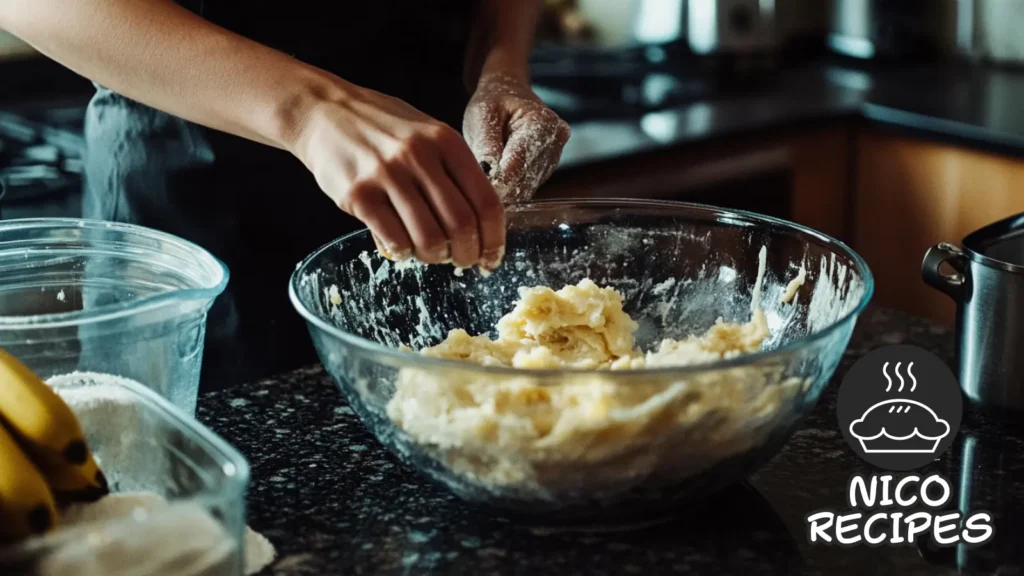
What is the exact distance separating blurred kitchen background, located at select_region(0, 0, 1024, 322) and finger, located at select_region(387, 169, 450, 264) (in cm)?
106

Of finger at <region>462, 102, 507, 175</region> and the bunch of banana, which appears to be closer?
the bunch of banana

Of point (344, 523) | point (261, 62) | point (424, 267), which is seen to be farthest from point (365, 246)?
point (344, 523)

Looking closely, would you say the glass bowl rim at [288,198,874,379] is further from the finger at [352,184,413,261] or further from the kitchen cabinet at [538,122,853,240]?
the kitchen cabinet at [538,122,853,240]

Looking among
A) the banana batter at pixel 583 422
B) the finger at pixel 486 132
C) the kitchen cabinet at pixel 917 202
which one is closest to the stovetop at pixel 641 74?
the kitchen cabinet at pixel 917 202

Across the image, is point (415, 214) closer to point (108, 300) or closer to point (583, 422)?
point (583, 422)

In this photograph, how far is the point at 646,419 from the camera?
80 centimetres

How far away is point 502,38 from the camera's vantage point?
144cm

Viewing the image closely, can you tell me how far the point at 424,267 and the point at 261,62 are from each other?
27cm

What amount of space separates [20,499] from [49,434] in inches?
2.1

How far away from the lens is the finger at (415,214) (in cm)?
89

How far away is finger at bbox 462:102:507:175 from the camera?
1.15 m

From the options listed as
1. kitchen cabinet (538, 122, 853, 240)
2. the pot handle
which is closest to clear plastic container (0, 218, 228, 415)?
the pot handle

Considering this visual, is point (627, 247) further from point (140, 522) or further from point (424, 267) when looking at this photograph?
point (140, 522)

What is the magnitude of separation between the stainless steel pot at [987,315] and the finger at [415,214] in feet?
1.48
